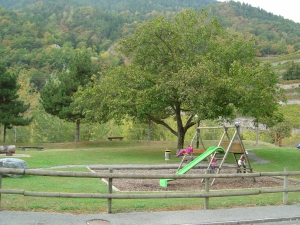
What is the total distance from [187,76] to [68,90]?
22.1m

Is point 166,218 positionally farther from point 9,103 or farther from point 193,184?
point 9,103

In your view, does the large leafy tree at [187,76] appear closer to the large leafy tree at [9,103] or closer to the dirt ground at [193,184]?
the dirt ground at [193,184]

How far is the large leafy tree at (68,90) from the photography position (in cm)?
4409

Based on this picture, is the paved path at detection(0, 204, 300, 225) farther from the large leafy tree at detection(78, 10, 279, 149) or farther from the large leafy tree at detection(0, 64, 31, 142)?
the large leafy tree at detection(0, 64, 31, 142)

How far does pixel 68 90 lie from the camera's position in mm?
45250

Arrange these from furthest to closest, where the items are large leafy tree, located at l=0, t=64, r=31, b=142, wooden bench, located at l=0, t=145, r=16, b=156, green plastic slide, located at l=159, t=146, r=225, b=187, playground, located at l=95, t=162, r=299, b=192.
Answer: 1. large leafy tree, located at l=0, t=64, r=31, b=142
2. wooden bench, located at l=0, t=145, r=16, b=156
3. green plastic slide, located at l=159, t=146, r=225, b=187
4. playground, located at l=95, t=162, r=299, b=192

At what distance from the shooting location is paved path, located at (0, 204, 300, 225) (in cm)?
898

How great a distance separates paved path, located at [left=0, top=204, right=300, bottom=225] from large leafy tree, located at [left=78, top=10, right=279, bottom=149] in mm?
16436

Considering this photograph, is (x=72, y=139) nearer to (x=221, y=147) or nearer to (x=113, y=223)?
(x=221, y=147)

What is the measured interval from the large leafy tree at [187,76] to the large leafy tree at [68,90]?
10893mm

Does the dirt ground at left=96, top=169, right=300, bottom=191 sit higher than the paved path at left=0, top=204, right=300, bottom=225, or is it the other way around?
the paved path at left=0, top=204, right=300, bottom=225

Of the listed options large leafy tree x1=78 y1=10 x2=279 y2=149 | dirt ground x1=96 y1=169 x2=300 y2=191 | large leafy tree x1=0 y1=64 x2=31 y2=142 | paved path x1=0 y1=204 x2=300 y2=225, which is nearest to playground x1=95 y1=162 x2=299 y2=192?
dirt ground x1=96 y1=169 x2=300 y2=191

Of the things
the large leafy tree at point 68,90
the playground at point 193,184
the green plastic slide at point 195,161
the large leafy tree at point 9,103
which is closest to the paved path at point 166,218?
the playground at point 193,184

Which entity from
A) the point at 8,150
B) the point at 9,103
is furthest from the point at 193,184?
the point at 9,103
